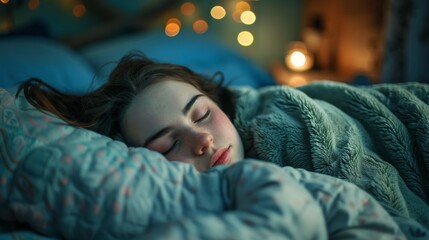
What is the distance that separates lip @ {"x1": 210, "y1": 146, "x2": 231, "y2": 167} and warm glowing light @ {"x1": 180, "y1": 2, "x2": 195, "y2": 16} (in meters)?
2.02

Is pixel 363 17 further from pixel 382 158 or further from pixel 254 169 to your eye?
pixel 254 169

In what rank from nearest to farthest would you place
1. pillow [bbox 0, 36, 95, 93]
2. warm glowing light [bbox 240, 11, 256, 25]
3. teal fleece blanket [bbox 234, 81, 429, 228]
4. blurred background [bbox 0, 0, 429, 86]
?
teal fleece blanket [bbox 234, 81, 429, 228], pillow [bbox 0, 36, 95, 93], blurred background [bbox 0, 0, 429, 86], warm glowing light [bbox 240, 11, 256, 25]

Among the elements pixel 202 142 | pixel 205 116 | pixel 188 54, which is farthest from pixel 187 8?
pixel 202 142

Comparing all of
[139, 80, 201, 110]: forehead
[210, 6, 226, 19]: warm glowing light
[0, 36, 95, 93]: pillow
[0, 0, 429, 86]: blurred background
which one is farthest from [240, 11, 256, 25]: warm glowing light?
[139, 80, 201, 110]: forehead

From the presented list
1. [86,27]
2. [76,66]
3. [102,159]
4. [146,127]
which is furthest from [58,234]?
[86,27]

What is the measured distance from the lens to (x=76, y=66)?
1.87 metres

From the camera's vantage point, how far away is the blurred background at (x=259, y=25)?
2.32 metres

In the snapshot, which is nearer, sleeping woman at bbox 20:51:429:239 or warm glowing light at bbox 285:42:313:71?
sleeping woman at bbox 20:51:429:239

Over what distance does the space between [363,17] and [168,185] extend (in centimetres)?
225

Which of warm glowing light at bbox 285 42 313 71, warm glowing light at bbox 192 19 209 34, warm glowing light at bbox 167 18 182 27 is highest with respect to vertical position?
warm glowing light at bbox 167 18 182 27

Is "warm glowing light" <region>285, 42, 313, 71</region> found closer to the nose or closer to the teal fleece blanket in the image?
the teal fleece blanket

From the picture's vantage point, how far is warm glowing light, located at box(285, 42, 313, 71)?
2.71 m

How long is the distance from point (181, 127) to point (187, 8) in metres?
2.02

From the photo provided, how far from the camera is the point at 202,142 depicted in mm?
766
